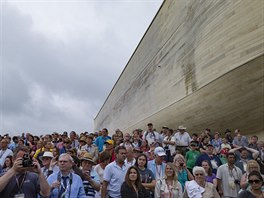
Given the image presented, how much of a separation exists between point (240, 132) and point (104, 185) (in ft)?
25.7

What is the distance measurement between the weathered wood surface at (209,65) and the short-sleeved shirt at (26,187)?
25.2 ft

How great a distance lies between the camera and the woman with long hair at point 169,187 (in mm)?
4797

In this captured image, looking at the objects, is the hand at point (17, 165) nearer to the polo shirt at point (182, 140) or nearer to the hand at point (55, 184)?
the hand at point (55, 184)

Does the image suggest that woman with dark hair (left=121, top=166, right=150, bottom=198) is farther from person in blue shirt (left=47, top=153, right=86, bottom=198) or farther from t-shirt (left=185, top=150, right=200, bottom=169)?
t-shirt (left=185, top=150, right=200, bottom=169)

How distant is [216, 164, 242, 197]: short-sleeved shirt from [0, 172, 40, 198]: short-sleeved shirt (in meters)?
3.77

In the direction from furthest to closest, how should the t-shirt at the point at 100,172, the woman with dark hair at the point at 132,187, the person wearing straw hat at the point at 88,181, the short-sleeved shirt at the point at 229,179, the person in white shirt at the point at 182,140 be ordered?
1. the person in white shirt at the point at 182,140
2. the short-sleeved shirt at the point at 229,179
3. the t-shirt at the point at 100,172
4. the person wearing straw hat at the point at 88,181
5. the woman with dark hair at the point at 132,187

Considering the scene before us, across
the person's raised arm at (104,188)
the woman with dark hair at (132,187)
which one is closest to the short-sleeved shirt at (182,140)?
the person's raised arm at (104,188)

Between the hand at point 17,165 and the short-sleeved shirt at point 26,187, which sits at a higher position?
the hand at point 17,165

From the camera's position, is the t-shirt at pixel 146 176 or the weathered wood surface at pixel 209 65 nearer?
the t-shirt at pixel 146 176

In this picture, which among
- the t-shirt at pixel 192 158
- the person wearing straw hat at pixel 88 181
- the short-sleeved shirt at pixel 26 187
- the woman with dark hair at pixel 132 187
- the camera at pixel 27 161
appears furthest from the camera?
the t-shirt at pixel 192 158

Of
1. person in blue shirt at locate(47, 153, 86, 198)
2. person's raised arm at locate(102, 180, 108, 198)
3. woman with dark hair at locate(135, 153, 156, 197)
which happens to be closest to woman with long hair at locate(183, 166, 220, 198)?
woman with dark hair at locate(135, 153, 156, 197)

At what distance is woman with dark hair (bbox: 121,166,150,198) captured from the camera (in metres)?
4.23

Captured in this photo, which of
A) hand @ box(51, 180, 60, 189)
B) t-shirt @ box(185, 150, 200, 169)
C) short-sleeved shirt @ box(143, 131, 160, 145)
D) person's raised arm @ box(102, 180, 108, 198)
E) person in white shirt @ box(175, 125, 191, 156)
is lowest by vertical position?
hand @ box(51, 180, 60, 189)

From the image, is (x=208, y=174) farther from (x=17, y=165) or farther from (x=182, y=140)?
(x=17, y=165)
